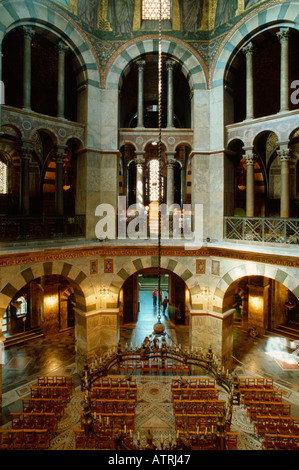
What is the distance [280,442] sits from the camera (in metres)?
6.38

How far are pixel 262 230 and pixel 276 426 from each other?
201 inches

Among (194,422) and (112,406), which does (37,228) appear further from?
(194,422)

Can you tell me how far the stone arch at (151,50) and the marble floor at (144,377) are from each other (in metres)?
10.8

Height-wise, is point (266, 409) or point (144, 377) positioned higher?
point (266, 409)

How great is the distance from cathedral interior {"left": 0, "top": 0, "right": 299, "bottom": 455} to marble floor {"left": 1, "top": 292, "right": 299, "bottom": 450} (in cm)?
6

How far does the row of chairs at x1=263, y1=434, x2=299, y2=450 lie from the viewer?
6.24 meters

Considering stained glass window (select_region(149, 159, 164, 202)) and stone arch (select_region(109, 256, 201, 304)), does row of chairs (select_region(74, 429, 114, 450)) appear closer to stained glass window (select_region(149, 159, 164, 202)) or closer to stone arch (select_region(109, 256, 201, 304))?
stone arch (select_region(109, 256, 201, 304))

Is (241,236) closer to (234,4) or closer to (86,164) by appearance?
(86,164)

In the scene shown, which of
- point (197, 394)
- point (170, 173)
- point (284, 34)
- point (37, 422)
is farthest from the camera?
point (170, 173)

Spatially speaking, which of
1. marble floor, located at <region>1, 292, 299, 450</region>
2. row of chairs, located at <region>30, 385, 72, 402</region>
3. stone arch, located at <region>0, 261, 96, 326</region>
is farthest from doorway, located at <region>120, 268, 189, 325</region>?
row of chairs, located at <region>30, 385, 72, 402</region>

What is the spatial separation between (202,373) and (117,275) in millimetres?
4790

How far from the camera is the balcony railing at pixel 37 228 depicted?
311 inches

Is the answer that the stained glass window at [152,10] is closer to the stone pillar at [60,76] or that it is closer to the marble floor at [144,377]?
the stone pillar at [60,76]

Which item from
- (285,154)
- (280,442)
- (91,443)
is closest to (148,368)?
(91,443)
